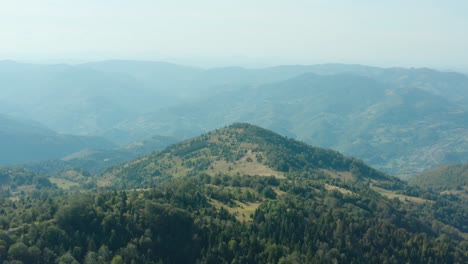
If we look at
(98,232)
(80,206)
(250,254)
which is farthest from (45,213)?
(250,254)

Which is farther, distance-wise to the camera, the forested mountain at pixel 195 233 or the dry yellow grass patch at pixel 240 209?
the dry yellow grass patch at pixel 240 209

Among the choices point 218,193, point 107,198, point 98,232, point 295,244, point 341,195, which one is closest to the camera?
point 98,232

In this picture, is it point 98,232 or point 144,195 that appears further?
point 144,195

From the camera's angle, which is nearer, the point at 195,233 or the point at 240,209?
the point at 195,233

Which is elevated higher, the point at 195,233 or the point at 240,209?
the point at 195,233

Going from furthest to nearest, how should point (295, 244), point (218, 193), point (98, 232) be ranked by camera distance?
point (218, 193) < point (295, 244) < point (98, 232)

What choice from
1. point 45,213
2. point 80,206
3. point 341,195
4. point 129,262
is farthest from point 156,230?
point 341,195

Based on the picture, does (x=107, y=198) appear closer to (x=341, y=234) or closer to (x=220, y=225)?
(x=220, y=225)

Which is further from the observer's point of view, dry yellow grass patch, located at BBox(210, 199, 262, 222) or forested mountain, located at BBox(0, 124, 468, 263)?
dry yellow grass patch, located at BBox(210, 199, 262, 222)

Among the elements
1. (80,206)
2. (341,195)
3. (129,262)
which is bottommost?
(341,195)

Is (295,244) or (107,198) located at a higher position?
(107,198)
